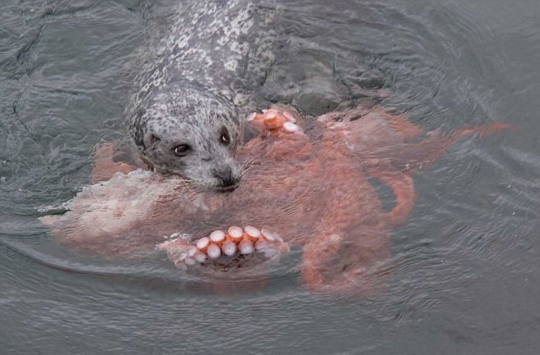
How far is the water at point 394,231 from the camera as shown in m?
5.56

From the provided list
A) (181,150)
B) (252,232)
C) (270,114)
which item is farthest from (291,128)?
(252,232)

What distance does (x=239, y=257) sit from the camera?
18.8 ft

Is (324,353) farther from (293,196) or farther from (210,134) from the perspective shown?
(210,134)

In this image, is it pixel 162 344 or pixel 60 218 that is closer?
pixel 162 344

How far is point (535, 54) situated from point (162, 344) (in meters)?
4.06

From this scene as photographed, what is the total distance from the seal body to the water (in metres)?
0.39

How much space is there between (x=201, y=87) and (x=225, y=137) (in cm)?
74

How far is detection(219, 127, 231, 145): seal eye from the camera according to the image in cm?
660

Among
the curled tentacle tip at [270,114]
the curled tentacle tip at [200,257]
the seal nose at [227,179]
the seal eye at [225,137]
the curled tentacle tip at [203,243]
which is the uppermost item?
the curled tentacle tip at [270,114]

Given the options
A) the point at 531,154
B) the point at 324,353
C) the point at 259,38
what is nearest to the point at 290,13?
the point at 259,38

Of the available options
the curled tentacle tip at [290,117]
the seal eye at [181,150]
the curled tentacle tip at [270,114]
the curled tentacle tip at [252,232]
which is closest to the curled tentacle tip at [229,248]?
the curled tentacle tip at [252,232]

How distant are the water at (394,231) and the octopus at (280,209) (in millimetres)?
132

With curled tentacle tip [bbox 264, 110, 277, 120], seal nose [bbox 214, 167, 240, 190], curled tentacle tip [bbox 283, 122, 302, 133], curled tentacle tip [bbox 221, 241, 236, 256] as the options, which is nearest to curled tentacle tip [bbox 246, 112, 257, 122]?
curled tentacle tip [bbox 264, 110, 277, 120]

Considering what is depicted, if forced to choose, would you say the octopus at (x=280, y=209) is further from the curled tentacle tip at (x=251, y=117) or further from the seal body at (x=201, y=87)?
the seal body at (x=201, y=87)
